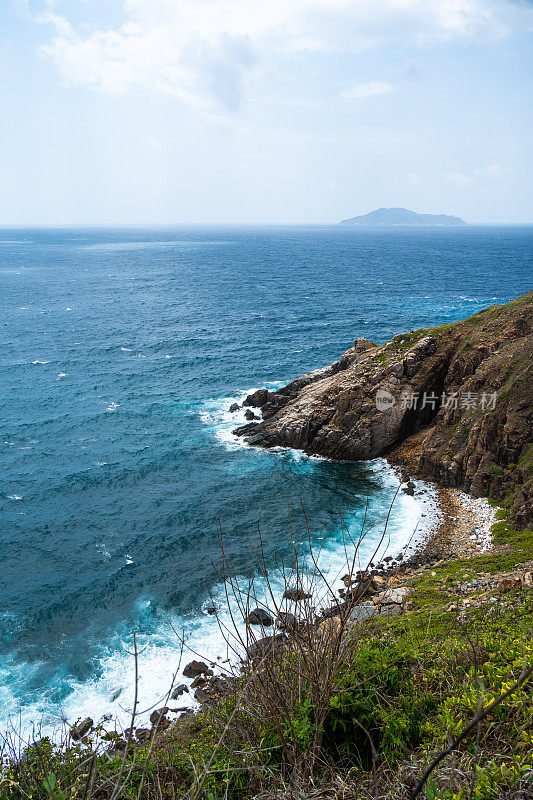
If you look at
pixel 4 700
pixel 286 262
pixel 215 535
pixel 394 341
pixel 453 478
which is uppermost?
pixel 286 262

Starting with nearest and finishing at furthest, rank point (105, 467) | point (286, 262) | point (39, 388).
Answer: point (105, 467) < point (39, 388) < point (286, 262)

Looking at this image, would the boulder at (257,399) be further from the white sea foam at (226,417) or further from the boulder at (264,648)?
the boulder at (264,648)

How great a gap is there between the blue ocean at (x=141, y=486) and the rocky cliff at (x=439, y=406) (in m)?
2.34

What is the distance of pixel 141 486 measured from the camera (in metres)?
36.8

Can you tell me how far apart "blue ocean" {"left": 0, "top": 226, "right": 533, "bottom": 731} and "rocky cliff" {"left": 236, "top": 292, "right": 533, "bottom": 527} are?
234 centimetres

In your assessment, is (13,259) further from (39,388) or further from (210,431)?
(210,431)

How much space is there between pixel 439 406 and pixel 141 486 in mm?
24469

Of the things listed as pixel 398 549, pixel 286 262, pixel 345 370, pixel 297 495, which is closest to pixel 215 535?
pixel 297 495

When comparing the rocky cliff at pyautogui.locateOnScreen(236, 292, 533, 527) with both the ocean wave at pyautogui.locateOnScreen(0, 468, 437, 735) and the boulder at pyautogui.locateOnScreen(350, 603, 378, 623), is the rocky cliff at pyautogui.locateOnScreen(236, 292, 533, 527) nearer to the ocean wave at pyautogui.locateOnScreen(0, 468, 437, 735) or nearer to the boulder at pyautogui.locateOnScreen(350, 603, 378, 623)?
the ocean wave at pyautogui.locateOnScreen(0, 468, 437, 735)

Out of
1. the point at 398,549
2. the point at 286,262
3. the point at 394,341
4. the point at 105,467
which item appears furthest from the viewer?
the point at 286,262

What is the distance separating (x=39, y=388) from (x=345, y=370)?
33.8m

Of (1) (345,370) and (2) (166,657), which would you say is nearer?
(2) (166,657)

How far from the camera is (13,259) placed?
181 m

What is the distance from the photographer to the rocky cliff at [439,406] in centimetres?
3158
